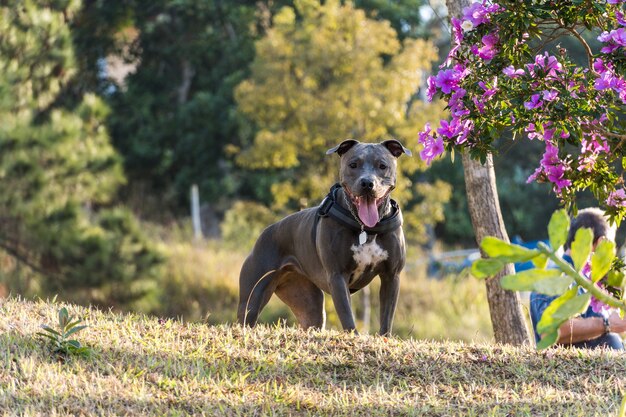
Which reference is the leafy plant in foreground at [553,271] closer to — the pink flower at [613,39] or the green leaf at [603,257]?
the green leaf at [603,257]

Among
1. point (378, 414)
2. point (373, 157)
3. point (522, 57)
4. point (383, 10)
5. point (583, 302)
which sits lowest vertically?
point (378, 414)

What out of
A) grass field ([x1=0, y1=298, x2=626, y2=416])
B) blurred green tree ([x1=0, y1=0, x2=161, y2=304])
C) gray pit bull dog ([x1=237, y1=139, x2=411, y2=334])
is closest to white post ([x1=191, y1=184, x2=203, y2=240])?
blurred green tree ([x1=0, y1=0, x2=161, y2=304])

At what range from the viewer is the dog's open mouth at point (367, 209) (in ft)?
21.5

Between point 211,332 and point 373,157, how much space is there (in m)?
1.57

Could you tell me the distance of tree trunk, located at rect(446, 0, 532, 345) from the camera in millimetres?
7859

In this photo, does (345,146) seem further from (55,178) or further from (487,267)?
(55,178)

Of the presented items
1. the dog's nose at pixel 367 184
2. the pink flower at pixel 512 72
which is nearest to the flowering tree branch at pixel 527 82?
the pink flower at pixel 512 72

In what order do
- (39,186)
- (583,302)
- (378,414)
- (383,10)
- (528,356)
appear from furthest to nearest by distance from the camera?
(383,10)
(39,186)
(528,356)
(378,414)
(583,302)

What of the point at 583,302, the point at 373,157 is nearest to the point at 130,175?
the point at 373,157

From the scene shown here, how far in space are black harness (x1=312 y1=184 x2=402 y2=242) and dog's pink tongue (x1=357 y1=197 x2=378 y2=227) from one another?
94 millimetres

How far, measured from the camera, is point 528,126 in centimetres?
568

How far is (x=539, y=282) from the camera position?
3.07 meters

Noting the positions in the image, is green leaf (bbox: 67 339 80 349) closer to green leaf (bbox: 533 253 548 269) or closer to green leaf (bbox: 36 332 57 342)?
green leaf (bbox: 36 332 57 342)

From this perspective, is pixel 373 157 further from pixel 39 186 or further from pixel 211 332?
pixel 39 186
